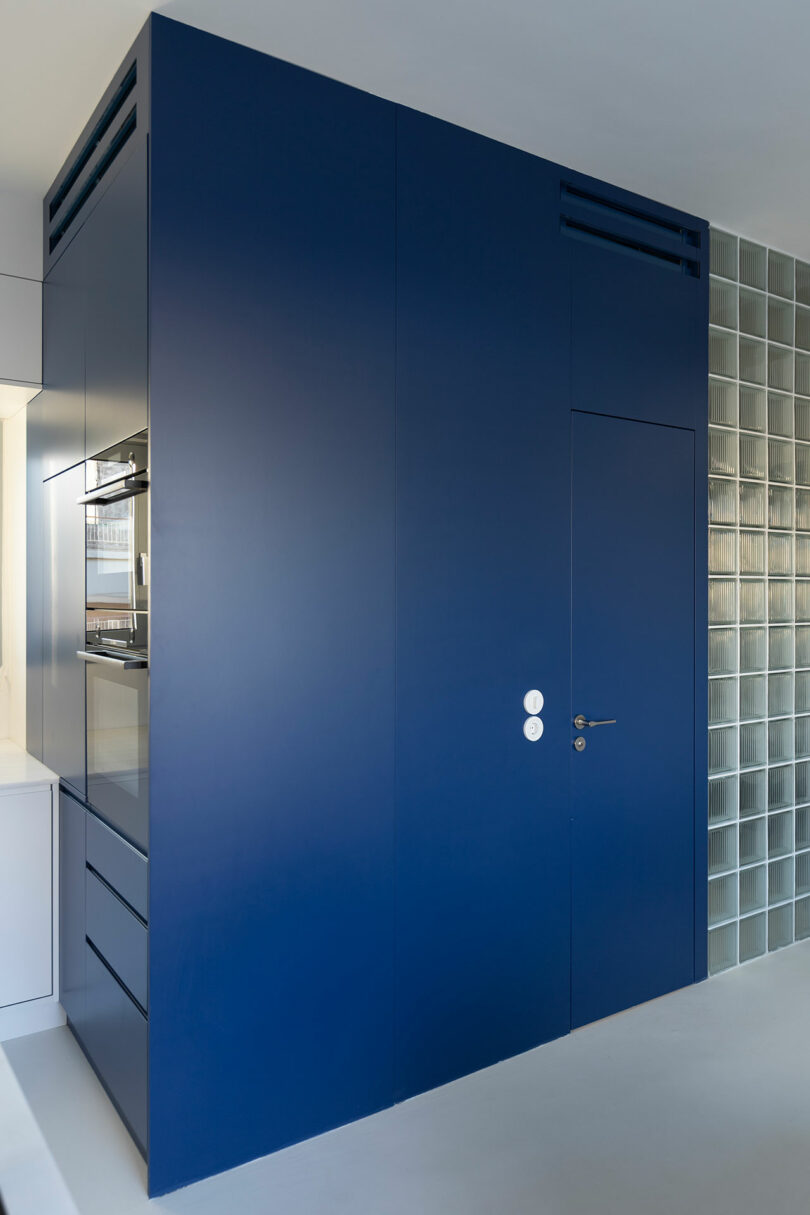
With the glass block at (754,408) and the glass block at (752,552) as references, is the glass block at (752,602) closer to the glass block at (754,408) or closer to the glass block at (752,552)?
the glass block at (752,552)

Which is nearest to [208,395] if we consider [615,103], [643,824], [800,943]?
[615,103]

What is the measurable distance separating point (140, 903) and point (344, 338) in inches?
62.3

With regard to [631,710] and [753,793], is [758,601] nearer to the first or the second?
[753,793]

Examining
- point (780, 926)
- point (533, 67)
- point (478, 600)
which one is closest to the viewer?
point (533, 67)

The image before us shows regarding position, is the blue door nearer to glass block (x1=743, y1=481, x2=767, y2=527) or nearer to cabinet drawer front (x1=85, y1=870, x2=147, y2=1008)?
glass block (x1=743, y1=481, x2=767, y2=527)

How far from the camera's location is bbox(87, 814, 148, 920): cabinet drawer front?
2152 mm

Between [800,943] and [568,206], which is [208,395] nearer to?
[568,206]

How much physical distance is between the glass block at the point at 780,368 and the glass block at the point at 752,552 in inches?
25.3

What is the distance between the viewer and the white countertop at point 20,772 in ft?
9.39

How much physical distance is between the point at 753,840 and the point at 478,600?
177 cm

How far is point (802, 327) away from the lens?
368cm

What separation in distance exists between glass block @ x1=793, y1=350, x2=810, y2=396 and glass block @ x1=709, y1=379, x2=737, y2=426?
0.45 meters

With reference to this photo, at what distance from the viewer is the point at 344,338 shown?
2.37 meters

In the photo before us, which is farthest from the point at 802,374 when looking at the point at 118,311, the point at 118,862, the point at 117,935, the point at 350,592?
the point at 117,935
